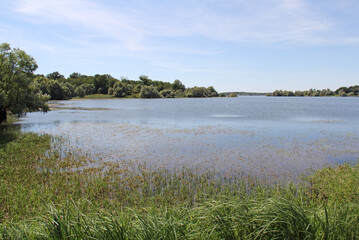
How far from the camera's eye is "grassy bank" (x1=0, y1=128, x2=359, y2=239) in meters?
5.57

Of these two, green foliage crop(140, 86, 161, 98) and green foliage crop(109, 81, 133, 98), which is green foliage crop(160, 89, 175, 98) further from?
green foliage crop(109, 81, 133, 98)

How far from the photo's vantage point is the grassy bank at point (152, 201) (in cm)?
557

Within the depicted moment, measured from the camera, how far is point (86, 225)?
5.41 meters

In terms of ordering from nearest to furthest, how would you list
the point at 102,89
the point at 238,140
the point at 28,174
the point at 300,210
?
the point at 300,210
the point at 28,174
the point at 238,140
the point at 102,89

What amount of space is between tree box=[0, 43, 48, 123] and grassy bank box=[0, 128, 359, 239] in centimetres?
642

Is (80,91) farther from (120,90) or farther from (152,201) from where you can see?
(152,201)

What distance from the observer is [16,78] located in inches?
1064

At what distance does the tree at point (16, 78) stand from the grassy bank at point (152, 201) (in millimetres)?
6421

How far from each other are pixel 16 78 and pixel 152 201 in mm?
25688

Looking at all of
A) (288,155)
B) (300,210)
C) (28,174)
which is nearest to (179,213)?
(300,210)

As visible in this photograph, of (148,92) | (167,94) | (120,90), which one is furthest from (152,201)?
(167,94)

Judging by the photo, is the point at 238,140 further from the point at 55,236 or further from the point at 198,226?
the point at 55,236

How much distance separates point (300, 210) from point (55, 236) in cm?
577

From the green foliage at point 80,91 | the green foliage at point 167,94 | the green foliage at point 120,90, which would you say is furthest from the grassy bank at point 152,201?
the green foliage at point 167,94
